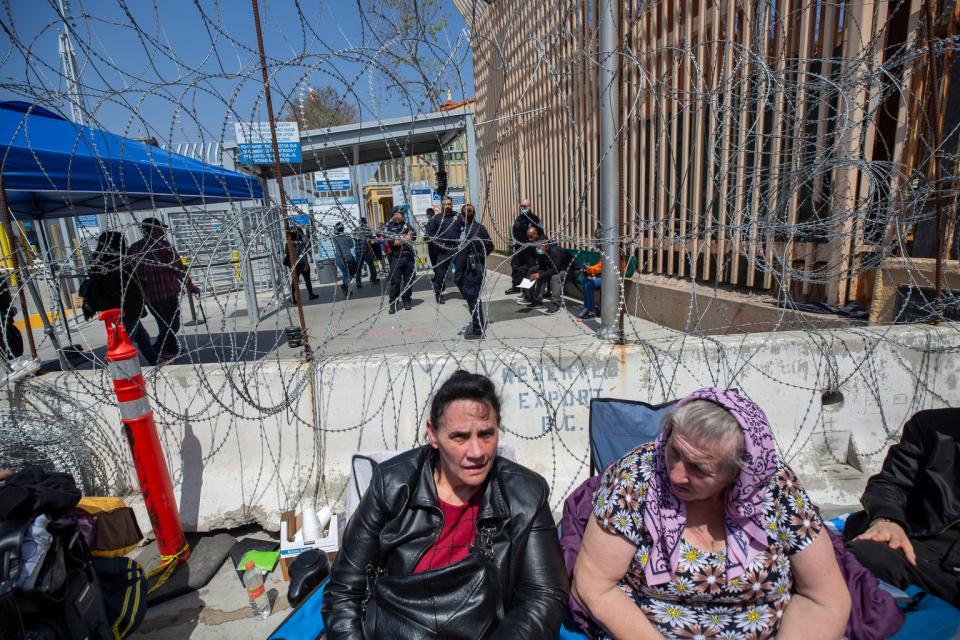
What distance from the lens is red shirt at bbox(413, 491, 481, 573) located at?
1.67 m

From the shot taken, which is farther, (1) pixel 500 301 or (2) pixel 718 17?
(1) pixel 500 301

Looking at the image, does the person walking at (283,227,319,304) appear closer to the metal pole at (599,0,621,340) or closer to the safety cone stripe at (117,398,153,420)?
the safety cone stripe at (117,398,153,420)

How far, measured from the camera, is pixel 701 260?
19.8 ft

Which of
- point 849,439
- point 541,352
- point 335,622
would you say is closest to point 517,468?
point 335,622

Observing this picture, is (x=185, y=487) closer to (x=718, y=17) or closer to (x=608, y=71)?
(x=608, y=71)

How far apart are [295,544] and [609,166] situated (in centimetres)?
332

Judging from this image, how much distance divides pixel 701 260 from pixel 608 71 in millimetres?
3391

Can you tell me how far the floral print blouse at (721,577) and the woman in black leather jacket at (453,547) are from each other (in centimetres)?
27

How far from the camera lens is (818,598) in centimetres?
152

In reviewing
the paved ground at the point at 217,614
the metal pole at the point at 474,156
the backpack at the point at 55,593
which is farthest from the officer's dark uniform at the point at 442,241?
the backpack at the point at 55,593

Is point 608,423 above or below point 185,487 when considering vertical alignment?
above

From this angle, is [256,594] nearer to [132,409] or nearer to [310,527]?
[310,527]

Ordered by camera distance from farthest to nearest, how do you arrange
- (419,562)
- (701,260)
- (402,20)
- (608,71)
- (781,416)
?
1. (701,260)
2. (608,71)
3. (781,416)
4. (402,20)
5. (419,562)

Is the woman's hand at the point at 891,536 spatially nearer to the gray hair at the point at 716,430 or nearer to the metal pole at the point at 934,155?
the gray hair at the point at 716,430
